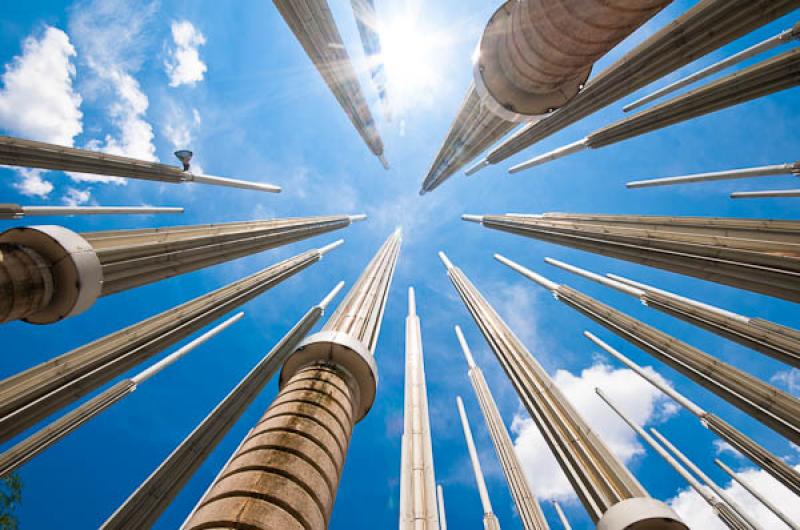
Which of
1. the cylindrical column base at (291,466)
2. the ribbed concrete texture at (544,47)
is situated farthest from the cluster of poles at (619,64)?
the cylindrical column base at (291,466)

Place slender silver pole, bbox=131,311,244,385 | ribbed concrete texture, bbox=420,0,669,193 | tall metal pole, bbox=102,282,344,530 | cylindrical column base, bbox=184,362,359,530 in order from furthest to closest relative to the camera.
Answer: slender silver pole, bbox=131,311,244,385 → tall metal pole, bbox=102,282,344,530 → ribbed concrete texture, bbox=420,0,669,193 → cylindrical column base, bbox=184,362,359,530

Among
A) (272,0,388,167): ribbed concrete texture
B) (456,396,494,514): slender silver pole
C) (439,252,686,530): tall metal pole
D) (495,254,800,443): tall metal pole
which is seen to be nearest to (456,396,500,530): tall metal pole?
(456,396,494,514): slender silver pole

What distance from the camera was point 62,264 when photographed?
7035mm

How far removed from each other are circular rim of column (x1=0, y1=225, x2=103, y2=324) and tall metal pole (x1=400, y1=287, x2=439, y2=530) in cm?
1276

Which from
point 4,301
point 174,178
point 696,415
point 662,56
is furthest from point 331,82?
point 696,415

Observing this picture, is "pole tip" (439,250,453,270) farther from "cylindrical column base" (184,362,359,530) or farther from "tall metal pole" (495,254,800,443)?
"cylindrical column base" (184,362,359,530)

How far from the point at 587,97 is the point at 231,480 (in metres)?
21.5

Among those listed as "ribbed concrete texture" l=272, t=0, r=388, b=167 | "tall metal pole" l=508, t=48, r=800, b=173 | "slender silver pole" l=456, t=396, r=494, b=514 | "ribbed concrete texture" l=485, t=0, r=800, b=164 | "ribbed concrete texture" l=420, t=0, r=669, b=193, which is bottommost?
"slender silver pole" l=456, t=396, r=494, b=514

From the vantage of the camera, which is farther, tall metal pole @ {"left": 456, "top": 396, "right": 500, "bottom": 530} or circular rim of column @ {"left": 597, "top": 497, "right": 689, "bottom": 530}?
tall metal pole @ {"left": 456, "top": 396, "right": 500, "bottom": 530}

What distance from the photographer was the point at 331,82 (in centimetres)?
2936

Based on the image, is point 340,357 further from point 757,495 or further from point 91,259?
point 757,495

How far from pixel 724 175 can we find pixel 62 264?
3046cm

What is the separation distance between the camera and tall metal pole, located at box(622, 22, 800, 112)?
12705 mm

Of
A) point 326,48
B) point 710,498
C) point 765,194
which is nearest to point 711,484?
point 710,498
